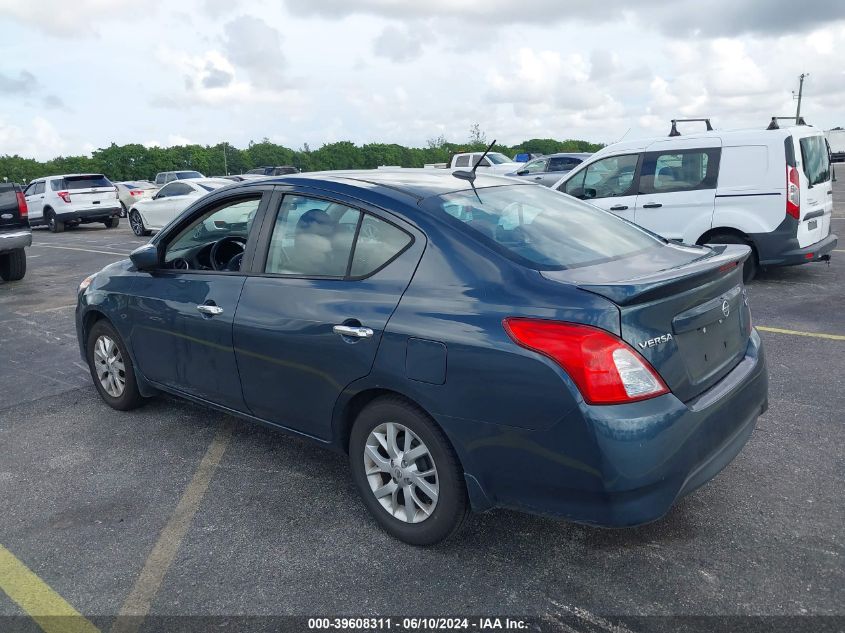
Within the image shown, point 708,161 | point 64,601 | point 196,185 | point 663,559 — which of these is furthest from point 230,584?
point 196,185

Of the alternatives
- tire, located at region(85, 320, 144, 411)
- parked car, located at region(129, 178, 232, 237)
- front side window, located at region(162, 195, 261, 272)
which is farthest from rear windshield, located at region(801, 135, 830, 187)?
parked car, located at region(129, 178, 232, 237)

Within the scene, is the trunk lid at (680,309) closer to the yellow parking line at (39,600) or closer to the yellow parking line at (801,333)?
the yellow parking line at (39,600)

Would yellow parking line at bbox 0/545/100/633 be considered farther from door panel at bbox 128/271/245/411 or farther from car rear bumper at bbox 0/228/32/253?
car rear bumper at bbox 0/228/32/253

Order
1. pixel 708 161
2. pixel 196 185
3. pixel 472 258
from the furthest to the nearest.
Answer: pixel 196 185
pixel 708 161
pixel 472 258

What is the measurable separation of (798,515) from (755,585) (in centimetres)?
66

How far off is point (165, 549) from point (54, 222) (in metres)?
22.0

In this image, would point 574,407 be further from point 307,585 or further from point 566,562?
point 307,585

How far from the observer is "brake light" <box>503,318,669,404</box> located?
2.59 meters

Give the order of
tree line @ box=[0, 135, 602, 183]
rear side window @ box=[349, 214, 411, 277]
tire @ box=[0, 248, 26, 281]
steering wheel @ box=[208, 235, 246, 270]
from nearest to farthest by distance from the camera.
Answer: rear side window @ box=[349, 214, 411, 277] → steering wheel @ box=[208, 235, 246, 270] → tire @ box=[0, 248, 26, 281] → tree line @ box=[0, 135, 602, 183]

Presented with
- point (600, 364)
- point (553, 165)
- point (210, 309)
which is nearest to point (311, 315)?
point (210, 309)

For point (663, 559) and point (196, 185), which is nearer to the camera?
point (663, 559)

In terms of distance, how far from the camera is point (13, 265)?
11.8 meters

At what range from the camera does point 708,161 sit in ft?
27.9

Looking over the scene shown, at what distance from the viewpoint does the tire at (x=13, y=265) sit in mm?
11695
